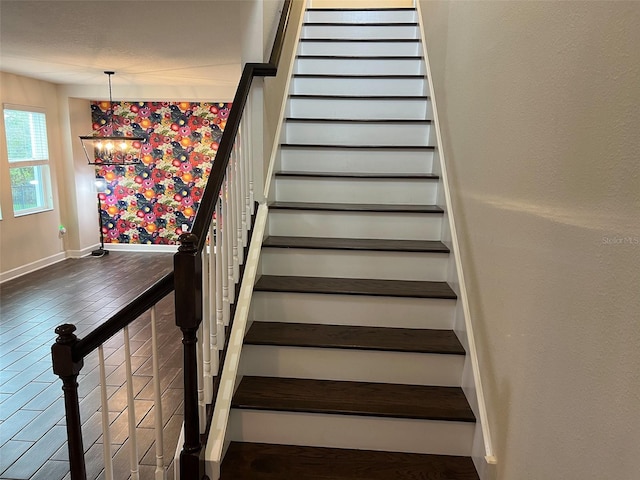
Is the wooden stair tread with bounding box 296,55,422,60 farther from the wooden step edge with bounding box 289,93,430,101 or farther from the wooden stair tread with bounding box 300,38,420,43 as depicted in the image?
the wooden step edge with bounding box 289,93,430,101

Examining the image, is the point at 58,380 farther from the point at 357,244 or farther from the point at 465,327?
the point at 465,327

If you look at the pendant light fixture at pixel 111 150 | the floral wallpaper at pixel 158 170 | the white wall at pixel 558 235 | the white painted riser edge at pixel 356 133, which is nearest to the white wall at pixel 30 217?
the pendant light fixture at pixel 111 150

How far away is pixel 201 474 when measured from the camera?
174 cm

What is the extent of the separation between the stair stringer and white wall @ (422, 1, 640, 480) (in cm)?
7

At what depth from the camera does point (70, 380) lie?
4.29 feet

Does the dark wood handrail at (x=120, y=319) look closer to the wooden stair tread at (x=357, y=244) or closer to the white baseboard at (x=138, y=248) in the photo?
the wooden stair tread at (x=357, y=244)

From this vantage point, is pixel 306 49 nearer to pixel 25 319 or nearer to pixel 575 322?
pixel 575 322

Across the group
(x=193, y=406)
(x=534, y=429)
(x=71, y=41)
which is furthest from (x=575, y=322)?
(x=71, y=41)

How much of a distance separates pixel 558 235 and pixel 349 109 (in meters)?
2.31

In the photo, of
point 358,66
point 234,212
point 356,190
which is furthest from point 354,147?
point 234,212

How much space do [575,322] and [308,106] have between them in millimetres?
2560

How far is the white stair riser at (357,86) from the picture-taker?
11.2 feet

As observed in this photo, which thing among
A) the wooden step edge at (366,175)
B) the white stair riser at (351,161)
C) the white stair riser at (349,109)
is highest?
the white stair riser at (349,109)

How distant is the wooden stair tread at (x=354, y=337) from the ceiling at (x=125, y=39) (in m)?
1.60
